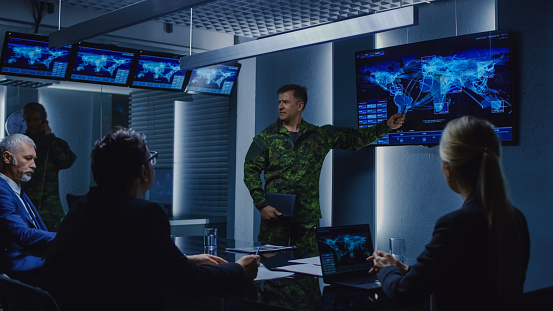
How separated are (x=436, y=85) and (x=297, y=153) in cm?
117

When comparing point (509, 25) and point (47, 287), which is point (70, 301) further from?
point (509, 25)

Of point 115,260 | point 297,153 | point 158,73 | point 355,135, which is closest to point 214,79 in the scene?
point 158,73

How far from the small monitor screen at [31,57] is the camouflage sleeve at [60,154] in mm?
604

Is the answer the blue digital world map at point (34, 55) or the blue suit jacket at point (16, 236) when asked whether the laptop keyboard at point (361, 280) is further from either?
the blue digital world map at point (34, 55)

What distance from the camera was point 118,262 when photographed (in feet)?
6.03

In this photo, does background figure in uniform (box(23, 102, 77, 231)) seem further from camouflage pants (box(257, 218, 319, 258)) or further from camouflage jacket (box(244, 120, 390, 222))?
camouflage pants (box(257, 218, 319, 258))

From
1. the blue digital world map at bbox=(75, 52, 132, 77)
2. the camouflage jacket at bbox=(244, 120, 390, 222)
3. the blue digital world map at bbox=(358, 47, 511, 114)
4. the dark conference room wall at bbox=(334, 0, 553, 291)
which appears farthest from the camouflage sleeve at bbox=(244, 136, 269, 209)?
the blue digital world map at bbox=(75, 52, 132, 77)

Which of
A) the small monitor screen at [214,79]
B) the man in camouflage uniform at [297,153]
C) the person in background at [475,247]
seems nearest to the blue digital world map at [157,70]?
the small monitor screen at [214,79]

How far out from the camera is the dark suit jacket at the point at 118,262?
183 centimetres

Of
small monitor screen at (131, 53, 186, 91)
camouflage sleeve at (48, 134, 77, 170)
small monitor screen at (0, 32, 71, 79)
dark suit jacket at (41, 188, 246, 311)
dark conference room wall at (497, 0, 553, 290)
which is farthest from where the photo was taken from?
small monitor screen at (131, 53, 186, 91)

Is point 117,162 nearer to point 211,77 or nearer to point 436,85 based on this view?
point 436,85

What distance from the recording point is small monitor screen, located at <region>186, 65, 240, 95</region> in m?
6.16

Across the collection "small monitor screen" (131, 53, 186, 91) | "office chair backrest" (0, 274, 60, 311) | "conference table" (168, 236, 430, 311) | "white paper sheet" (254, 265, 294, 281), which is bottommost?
"conference table" (168, 236, 430, 311)

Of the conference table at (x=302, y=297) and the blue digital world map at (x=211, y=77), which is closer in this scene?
the conference table at (x=302, y=297)
